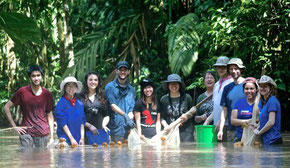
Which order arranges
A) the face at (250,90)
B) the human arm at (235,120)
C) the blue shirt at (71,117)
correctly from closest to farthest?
the face at (250,90) < the human arm at (235,120) < the blue shirt at (71,117)

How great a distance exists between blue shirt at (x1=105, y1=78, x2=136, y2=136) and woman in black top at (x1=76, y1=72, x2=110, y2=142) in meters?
0.28

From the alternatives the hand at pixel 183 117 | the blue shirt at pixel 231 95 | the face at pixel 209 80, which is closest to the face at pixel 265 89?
the blue shirt at pixel 231 95

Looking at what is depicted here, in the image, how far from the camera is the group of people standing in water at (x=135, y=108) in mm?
11391

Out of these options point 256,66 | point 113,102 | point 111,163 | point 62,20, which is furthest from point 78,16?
point 111,163

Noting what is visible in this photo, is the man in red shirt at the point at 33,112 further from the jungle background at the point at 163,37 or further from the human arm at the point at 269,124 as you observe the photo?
the human arm at the point at 269,124

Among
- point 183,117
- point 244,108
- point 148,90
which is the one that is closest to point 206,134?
point 183,117

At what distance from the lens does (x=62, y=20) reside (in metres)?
24.0

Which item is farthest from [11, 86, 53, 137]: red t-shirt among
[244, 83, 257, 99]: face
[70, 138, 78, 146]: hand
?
[244, 83, 257, 99]: face

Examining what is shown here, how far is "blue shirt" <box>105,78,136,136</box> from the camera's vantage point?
41.5 feet

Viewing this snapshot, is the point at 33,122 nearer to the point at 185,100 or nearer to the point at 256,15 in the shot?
the point at 185,100

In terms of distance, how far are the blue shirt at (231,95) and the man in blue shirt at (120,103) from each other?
5.19 ft

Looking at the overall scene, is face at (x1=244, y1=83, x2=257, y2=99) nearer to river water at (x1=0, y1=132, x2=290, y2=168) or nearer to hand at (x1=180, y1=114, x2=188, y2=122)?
river water at (x1=0, y1=132, x2=290, y2=168)

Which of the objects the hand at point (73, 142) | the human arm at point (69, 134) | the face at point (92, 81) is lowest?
the hand at point (73, 142)

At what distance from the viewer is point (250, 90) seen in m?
11.3
